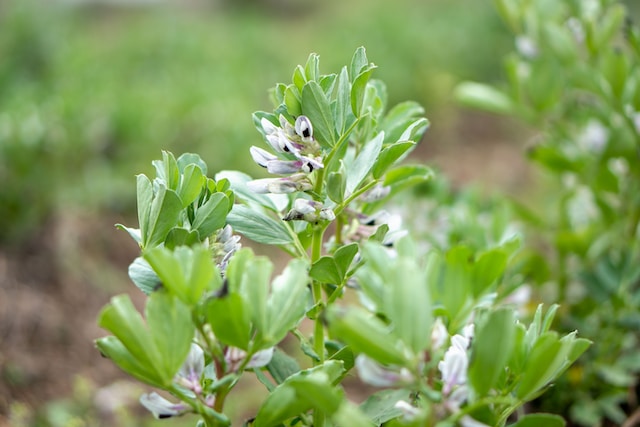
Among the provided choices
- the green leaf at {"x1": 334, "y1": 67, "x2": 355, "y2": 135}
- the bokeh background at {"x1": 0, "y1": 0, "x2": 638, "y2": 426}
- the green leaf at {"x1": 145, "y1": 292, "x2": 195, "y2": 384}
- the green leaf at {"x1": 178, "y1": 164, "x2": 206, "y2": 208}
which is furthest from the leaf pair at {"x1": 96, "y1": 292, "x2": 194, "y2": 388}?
the bokeh background at {"x1": 0, "y1": 0, "x2": 638, "y2": 426}

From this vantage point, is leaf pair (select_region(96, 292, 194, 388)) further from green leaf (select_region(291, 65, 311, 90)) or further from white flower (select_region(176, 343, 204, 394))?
green leaf (select_region(291, 65, 311, 90))

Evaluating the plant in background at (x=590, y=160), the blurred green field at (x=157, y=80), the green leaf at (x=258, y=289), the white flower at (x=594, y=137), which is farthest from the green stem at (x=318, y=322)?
the blurred green field at (x=157, y=80)

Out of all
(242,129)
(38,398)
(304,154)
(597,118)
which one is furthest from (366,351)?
(242,129)

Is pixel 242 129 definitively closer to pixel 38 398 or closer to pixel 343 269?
pixel 38 398

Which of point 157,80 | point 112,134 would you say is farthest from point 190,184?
point 157,80

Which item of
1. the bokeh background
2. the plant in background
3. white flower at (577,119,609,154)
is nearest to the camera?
the plant in background
